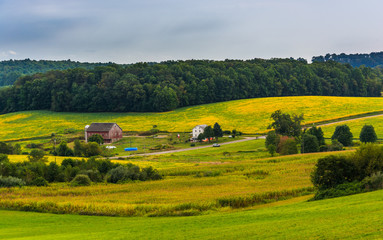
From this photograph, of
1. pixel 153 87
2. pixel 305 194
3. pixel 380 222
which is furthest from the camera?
pixel 153 87

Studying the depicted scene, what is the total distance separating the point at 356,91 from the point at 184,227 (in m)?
141

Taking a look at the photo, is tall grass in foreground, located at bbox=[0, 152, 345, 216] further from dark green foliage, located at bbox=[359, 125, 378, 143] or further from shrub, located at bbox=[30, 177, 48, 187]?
dark green foliage, located at bbox=[359, 125, 378, 143]

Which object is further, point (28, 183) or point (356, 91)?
point (356, 91)

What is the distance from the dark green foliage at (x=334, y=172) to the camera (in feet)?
105

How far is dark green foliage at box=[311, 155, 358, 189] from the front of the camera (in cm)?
3192

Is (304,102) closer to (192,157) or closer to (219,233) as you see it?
(192,157)

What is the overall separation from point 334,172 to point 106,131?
66382 millimetres

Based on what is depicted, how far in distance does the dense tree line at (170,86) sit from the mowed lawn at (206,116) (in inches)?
247

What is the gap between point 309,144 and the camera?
203 feet

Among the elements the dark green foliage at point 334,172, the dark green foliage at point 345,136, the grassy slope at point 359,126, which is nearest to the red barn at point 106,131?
the grassy slope at point 359,126

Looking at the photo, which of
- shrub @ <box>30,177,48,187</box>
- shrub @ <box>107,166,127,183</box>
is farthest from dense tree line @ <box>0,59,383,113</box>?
shrub @ <box>30,177,48,187</box>

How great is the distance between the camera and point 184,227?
22531 mm

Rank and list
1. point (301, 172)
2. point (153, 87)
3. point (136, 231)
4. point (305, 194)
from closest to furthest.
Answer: point (136, 231), point (305, 194), point (301, 172), point (153, 87)

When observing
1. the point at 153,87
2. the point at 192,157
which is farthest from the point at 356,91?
the point at 192,157
